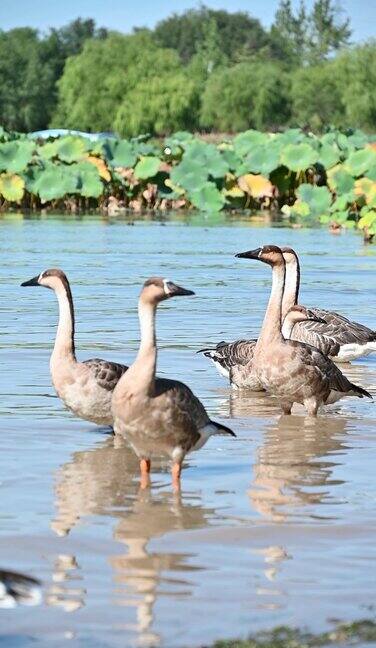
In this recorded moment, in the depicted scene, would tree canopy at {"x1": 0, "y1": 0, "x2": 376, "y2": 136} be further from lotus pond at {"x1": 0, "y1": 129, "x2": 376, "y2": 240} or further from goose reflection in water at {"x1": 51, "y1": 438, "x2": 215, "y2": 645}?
goose reflection in water at {"x1": 51, "y1": 438, "x2": 215, "y2": 645}

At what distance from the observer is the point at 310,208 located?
3781cm

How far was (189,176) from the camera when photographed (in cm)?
3912

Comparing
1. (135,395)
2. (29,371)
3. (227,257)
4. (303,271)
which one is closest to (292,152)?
(227,257)

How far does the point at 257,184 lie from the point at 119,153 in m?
4.48

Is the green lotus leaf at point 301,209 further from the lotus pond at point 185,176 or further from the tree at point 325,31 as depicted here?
the tree at point 325,31

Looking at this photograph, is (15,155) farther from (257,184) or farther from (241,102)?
(241,102)

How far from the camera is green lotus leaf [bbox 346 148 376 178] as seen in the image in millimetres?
36844

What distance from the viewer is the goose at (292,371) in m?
10.8

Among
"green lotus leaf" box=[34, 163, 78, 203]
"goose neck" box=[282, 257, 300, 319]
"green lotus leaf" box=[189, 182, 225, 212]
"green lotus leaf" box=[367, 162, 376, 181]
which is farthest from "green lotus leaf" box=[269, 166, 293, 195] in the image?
"goose neck" box=[282, 257, 300, 319]

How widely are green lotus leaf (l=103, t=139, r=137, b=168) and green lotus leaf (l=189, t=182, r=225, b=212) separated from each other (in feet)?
8.31

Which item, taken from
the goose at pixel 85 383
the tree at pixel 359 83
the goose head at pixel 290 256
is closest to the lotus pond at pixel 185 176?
the goose head at pixel 290 256

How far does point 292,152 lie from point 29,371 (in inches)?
1070

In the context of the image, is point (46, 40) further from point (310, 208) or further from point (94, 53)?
point (310, 208)

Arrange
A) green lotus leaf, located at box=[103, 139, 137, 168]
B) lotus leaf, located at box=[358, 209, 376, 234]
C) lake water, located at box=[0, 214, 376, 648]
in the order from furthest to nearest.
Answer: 1. green lotus leaf, located at box=[103, 139, 137, 168]
2. lotus leaf, located at box=[358, 209, 376, 234]
3. lake water, located at box=[0, 214, 376, 648]
